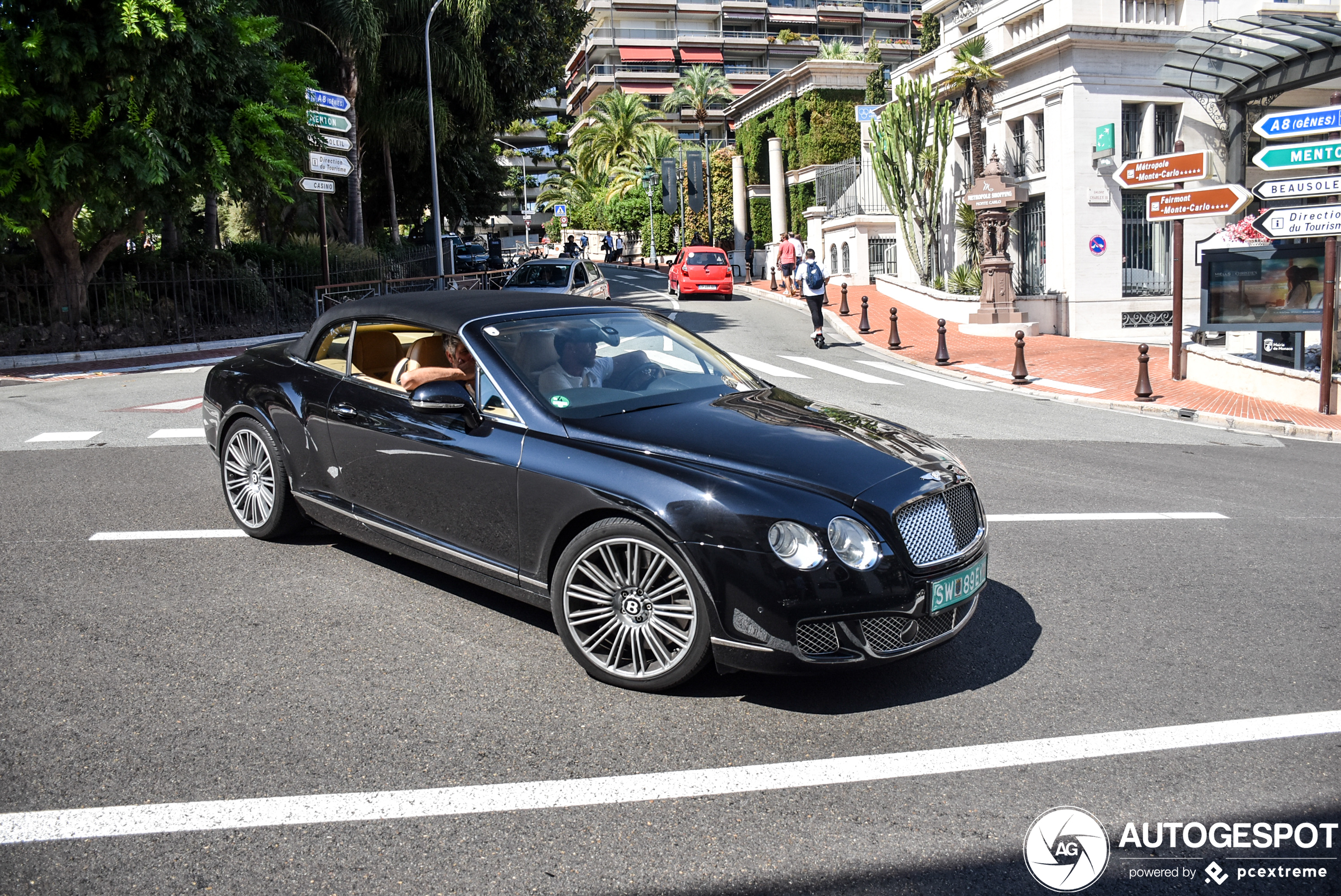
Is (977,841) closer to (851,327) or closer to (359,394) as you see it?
(359,394)

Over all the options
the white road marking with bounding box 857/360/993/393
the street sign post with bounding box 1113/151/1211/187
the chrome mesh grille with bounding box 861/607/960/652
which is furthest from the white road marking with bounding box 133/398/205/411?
the street sign post with bounding box 1113/151/1211/187

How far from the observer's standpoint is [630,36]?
94.6m

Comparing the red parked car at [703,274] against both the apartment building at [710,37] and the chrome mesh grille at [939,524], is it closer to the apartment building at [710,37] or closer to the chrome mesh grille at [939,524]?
the chrome mesh grille at [939,524]

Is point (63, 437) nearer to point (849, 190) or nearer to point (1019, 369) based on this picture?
point (1019, 369)

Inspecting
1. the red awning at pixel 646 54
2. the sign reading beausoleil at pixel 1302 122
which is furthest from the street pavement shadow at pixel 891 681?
the red awning at pixel 646 54

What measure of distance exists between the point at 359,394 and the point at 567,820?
2.98m

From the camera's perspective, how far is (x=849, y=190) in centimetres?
3781

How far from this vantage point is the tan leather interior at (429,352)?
5.36 m

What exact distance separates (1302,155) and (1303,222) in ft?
3.01

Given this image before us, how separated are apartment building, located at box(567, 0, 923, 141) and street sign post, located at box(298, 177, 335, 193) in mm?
72990

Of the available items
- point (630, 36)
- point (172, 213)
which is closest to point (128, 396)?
point (172, 213)

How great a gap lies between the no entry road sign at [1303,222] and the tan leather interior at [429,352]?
12.0 m

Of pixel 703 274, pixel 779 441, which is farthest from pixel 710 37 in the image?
pixel 779 441

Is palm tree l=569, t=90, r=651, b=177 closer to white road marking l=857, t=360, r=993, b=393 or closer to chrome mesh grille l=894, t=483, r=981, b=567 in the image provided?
white road marking l=857, t=360, r=993, b=393
